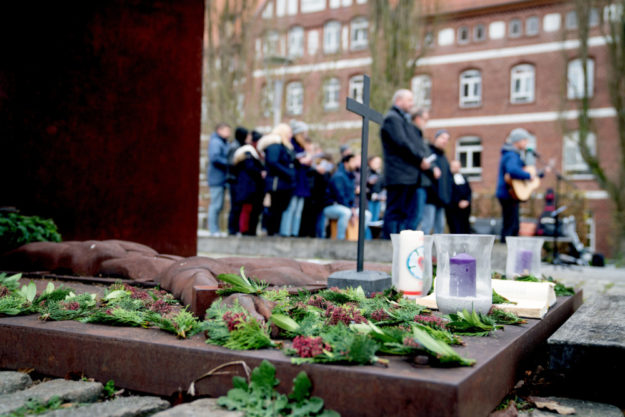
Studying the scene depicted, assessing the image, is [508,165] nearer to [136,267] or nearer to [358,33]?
[136,267]

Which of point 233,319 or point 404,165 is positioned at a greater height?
point 404,165

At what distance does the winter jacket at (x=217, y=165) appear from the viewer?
989cm

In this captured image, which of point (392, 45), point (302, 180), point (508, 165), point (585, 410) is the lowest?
point (585, 410)

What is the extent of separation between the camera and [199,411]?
5.65 ft

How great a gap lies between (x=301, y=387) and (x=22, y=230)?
3.56m

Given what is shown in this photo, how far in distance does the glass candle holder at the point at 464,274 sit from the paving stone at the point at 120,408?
1185mm

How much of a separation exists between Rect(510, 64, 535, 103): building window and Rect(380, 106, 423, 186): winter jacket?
20328mm

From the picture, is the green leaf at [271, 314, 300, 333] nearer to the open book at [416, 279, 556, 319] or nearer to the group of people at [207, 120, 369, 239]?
the open book at [416, 279, 556, 319]

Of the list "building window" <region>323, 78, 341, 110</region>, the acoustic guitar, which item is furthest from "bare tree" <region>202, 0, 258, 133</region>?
the acoustic guitar

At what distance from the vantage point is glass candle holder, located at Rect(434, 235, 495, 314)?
2.46 meters

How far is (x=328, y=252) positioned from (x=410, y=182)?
59.6 inches

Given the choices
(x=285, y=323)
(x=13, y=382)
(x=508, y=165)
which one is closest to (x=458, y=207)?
(x=508, y=165)

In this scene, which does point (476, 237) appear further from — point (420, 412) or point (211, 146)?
point (211, 146)

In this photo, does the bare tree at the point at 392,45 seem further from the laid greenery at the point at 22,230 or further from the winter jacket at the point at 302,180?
the laid greenery at the point at 22,230
